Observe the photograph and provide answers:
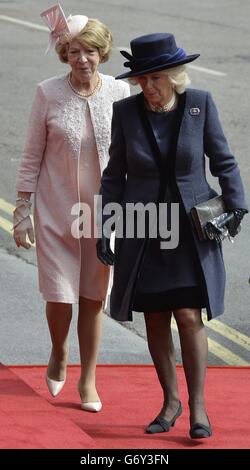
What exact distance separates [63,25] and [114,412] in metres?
1.98

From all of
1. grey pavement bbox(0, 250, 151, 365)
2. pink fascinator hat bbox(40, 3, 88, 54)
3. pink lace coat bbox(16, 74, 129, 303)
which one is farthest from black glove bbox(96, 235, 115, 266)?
grey pavement bbox(0, 250, 151, 365)

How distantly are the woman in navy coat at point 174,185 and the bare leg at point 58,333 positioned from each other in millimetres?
667

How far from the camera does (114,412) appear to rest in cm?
717

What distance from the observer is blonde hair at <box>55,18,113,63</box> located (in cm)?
696

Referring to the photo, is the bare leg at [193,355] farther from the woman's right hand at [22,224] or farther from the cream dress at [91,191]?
the woman's right hand at [22,224]

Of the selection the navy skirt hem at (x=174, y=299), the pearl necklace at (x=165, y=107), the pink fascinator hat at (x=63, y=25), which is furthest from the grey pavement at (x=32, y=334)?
the pearl necklace at (x=165, y=107)

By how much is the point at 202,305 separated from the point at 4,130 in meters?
8.58

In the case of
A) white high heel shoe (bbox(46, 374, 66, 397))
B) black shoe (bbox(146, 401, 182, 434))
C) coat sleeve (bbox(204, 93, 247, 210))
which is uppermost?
coat sleeve (bbox(204, 93, 247, 210))

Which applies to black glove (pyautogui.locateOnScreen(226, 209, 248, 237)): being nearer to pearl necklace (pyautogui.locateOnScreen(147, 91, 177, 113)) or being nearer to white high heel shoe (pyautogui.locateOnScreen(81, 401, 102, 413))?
pearl necklace (pyautogui.locateOnScreen(147, 91, 177, 113))

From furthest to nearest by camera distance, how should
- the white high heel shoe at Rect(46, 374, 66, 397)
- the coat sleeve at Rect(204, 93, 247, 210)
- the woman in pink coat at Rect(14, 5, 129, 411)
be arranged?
1. the white high heel shoe at Rect(46, 374, 66, 397)
2. the woman in pink coat at Rect(14, 5, 129, 411)
3. the coat sleeve at Rect(204, 93, 247, 210)

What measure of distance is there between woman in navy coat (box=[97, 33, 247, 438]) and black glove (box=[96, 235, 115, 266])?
120mm

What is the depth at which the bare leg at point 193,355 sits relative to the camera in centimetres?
657

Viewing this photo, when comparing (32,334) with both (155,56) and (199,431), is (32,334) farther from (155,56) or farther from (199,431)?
(155,56)

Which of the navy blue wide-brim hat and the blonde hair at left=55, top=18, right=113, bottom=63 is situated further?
the blonde hair at left=55, top=18, right=113, bottom=63
